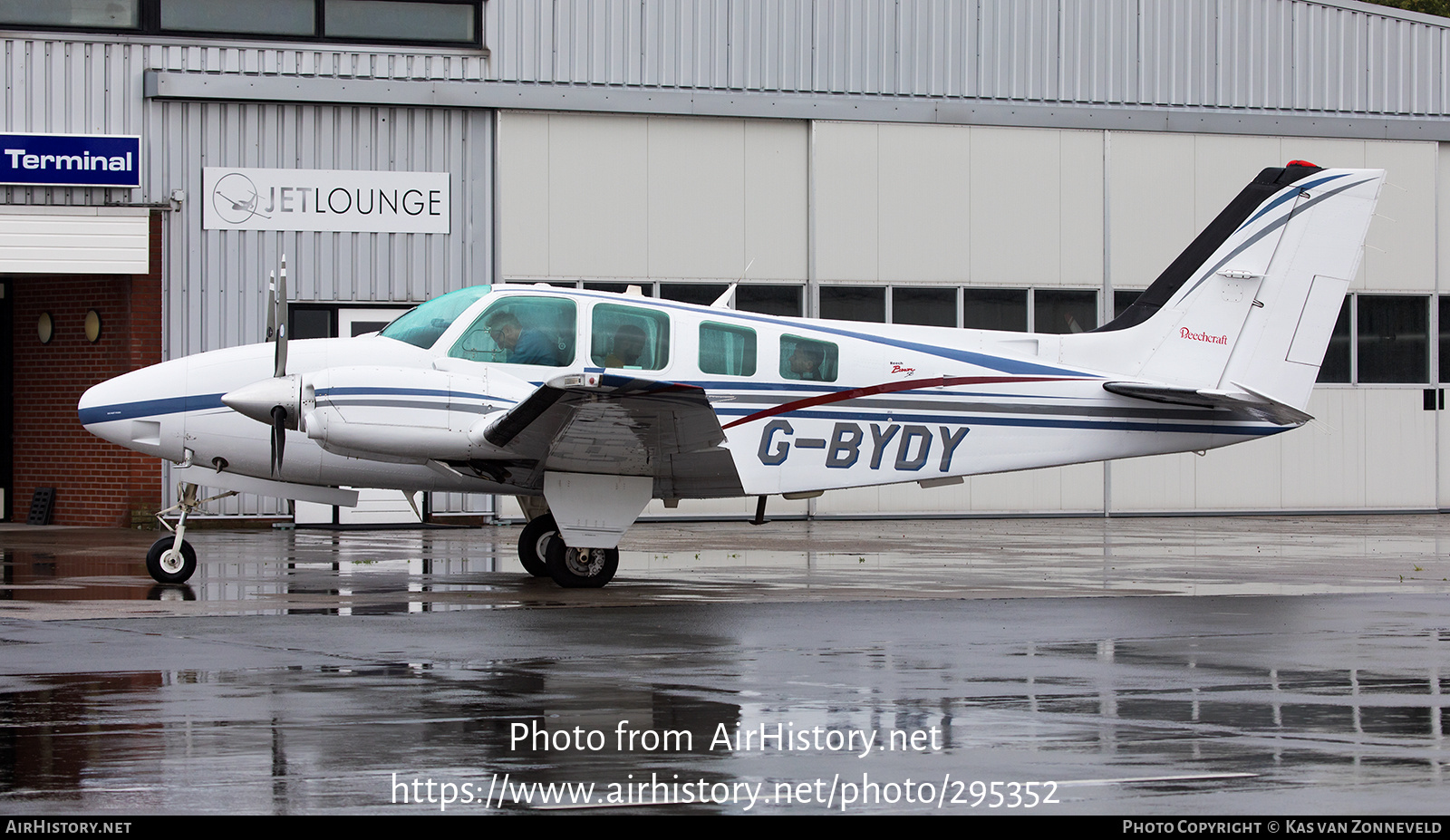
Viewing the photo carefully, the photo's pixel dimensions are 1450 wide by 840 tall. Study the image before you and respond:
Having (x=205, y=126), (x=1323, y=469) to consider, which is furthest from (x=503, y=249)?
(x=1323, y=469)

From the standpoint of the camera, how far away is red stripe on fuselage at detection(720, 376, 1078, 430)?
531 inches

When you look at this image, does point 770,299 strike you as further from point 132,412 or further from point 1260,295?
point 132,412

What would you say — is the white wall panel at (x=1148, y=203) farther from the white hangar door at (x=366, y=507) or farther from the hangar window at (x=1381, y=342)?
the white hangar door at (x=366, y=507)

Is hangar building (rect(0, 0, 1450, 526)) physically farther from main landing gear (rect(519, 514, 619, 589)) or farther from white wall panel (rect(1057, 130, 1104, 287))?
main landing gear (rect(519, 514, 619, 589))

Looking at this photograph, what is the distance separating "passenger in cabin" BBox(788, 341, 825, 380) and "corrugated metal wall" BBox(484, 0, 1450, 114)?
9.66 m

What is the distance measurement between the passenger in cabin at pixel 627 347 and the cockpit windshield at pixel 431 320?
3.74 ft

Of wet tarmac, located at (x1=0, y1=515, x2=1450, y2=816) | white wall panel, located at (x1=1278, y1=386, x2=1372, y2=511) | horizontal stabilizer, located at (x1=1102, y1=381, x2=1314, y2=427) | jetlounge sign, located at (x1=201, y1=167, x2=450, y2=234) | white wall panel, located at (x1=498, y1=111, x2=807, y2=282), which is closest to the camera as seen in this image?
wet tarmac, located at (x1=0, y1=515, x2=1450, y2=816)

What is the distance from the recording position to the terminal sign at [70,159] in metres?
20.0

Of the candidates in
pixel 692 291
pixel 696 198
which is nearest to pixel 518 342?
pixel 692 291

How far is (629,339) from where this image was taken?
43.0 feet

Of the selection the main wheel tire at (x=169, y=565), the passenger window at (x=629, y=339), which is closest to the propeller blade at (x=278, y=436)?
the main wheel tire at (x=169, y=565)

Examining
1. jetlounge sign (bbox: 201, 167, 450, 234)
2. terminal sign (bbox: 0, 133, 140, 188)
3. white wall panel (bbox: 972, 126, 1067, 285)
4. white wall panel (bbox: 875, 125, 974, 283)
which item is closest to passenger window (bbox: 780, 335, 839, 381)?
jetlounge sign (bbox: 201, 167, 450, 234)

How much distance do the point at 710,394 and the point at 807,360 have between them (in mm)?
938

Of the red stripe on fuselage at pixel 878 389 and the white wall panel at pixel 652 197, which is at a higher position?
the white wall panel at pixel 652 197
